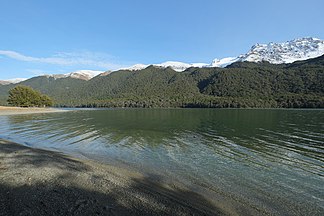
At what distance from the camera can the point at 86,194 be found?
11219 mm

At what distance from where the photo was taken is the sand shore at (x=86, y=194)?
965cm

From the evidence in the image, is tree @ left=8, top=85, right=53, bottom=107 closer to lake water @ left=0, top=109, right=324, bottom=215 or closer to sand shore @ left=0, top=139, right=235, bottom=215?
lake water @ left=0, top=109, right=324, bottom=215

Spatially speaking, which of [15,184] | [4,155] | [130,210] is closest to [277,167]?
[130,210]

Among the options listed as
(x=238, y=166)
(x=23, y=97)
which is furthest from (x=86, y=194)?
(x=23, y=97)

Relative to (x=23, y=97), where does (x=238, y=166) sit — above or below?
below

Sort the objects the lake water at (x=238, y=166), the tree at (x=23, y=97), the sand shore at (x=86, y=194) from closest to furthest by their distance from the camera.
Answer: the sand shore at (x=86, y=194), the lake water at (x=238, y=166), the tree at (x=23, y=97)

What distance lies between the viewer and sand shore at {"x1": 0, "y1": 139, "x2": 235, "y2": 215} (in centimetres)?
965

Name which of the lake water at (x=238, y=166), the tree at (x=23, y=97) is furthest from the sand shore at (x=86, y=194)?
the tree at (x=23, y=97)

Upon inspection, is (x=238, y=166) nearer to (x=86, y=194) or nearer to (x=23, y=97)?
→ (x=86, y=194)

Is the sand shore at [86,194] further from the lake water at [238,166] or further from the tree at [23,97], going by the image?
the tree at [23,97]

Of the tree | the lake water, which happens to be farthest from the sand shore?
the tree

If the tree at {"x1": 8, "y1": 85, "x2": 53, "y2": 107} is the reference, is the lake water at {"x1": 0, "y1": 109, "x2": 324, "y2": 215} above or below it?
below

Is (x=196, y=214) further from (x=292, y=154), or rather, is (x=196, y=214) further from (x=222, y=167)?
(x=292, y=154)

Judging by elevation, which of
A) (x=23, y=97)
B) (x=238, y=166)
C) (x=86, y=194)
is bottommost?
(x=238, y=166)
